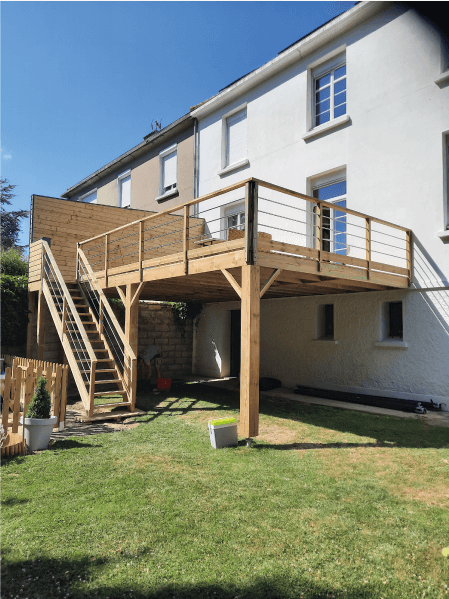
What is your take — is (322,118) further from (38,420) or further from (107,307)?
(38,420)

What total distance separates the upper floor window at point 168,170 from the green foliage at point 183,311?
14.4ft

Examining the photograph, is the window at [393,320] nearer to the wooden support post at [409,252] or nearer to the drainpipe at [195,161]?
the wooden support post at [409,252]

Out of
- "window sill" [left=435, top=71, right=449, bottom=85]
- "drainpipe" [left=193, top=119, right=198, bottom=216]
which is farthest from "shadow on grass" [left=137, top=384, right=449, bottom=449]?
"drainpipe" [left=193, top=119, right=198, bottom=216]

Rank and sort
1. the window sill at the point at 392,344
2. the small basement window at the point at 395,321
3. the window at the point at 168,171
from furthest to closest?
the window at the point at 168,171 → the small basement window at the point at 395,321 → the window sill at the point at 392,344

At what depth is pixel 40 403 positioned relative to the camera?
213 inches

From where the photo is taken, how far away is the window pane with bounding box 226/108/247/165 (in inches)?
521

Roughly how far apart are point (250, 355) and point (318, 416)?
114 inches

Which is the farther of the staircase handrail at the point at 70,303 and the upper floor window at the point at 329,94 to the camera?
the upper floor window at the point at 329,94

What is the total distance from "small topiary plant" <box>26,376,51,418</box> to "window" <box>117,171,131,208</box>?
1351 cm

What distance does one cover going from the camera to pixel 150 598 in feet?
8.27

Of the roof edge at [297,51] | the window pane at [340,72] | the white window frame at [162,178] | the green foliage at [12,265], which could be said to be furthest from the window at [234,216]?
the green foliage at [12,265]

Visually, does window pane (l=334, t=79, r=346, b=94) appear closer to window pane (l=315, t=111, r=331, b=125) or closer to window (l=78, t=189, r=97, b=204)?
window pane (l=315, t=111, r=331, b=125)

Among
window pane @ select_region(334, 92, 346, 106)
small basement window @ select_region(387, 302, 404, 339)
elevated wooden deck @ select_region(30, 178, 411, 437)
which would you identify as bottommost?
small basement window @ select_region(387, 302, 404, 339)

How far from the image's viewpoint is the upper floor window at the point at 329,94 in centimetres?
1061
